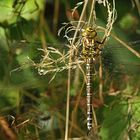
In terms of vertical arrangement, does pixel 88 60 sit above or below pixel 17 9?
below

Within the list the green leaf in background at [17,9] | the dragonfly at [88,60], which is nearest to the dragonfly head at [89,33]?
the dragonfly at [88,60]

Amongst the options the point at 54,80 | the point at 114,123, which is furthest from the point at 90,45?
the point at 114,123

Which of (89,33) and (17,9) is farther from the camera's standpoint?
(17,9)

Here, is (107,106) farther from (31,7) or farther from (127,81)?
(31,7)

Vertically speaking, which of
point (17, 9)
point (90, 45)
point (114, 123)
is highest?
point (17, 9)

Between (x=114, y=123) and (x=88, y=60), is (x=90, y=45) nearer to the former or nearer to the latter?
(x=88, y=60)

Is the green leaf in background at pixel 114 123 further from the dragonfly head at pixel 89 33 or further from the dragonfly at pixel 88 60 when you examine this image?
the dragonfly head at pixel 89 33

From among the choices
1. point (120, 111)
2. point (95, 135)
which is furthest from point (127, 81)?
point (95, 135)

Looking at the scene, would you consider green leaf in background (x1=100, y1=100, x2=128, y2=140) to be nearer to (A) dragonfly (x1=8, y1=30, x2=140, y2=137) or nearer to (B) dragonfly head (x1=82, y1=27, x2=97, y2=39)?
(A) dragonfly (x1=8, y1=30, x2=140, y2=137)

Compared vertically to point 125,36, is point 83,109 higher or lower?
lower
